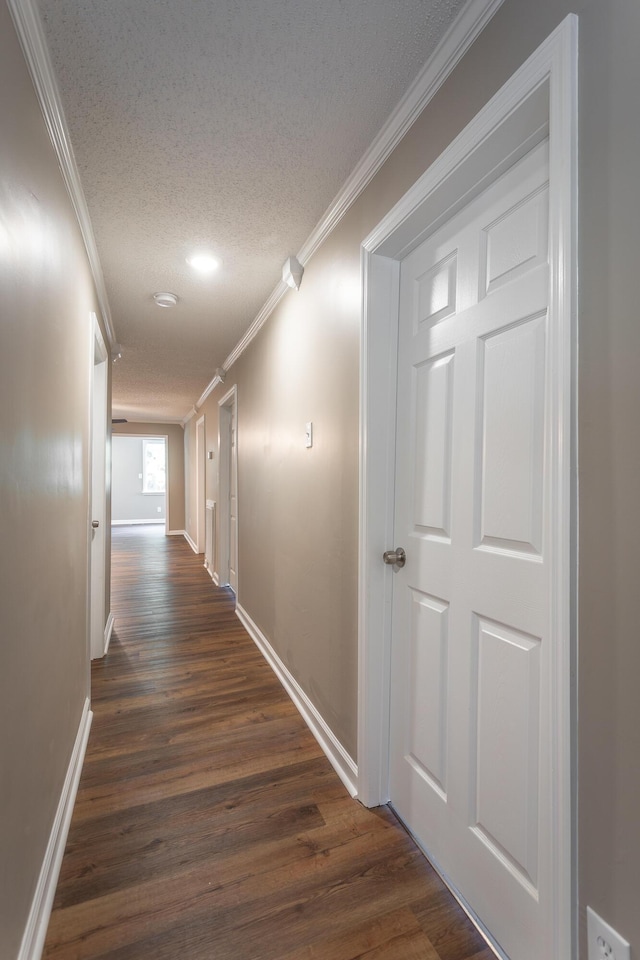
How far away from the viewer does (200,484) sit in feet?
22.3

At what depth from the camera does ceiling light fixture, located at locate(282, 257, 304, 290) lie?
2.27 meters

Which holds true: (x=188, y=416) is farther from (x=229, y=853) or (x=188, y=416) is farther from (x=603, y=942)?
(x=603, y=942)

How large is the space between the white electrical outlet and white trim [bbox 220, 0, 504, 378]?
190 cm

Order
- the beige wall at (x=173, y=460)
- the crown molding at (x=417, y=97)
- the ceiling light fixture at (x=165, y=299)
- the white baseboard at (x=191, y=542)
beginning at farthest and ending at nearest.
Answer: the beige wall at (x=173, y=460) < the white baseboard at (x=191, y=542) < the ceiling light fixture at (x=165, y=299) < the crown molding at (x=417, y=97)

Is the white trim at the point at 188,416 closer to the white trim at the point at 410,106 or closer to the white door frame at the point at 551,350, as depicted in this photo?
the white trim at the point at 410,106

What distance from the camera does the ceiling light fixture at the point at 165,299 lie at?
2.79m

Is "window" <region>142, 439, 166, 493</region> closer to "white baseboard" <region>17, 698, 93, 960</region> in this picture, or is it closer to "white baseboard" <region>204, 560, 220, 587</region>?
"white baseboard" <region>204, 560, 220, 587</region>

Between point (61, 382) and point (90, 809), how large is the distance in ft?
5.11

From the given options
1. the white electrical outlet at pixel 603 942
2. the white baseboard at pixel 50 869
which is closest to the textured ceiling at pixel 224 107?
the white electrical outlet at pixel 603 942

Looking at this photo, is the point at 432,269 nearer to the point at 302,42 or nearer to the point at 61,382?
the point at 302,42

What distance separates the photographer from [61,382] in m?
1.53

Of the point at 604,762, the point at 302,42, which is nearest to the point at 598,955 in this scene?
the point at 604,762

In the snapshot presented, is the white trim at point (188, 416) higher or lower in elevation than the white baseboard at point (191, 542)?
higher

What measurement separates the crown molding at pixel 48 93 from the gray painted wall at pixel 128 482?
9582 mm
